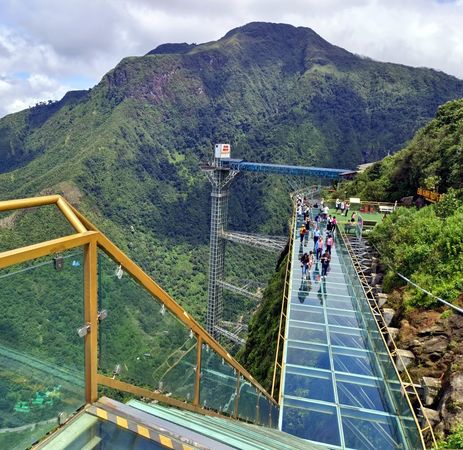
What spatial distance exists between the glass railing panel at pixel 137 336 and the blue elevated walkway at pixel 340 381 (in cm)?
438

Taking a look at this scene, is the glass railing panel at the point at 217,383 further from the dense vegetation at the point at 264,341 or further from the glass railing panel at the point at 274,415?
the dense vegetation at the point at 264,341

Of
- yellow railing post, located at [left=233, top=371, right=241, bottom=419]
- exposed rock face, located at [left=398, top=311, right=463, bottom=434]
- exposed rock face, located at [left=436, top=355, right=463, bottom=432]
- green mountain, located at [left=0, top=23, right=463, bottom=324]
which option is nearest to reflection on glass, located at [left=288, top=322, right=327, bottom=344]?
exposed rock face, located at [left=398, top=311, right=463, bottom=434]

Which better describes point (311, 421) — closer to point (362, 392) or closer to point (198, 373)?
point (362, 392)

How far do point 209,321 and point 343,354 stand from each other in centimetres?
2821

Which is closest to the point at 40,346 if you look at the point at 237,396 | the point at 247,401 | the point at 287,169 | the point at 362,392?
the point at 237,396

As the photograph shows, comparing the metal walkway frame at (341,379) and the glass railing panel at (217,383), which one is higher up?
the glass railing panel at (217,383)

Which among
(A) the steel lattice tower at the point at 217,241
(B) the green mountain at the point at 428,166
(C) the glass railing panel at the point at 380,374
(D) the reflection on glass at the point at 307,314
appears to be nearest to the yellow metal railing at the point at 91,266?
(C) the glass railing panel at the point at 380,374

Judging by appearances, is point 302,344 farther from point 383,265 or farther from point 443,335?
point 383,265

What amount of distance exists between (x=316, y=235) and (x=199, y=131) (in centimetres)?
12649

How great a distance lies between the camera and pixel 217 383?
5121 mm

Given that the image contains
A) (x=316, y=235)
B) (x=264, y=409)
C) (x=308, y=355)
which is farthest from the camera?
(x=316, y=235)

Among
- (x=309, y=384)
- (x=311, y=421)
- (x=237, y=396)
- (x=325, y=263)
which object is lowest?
(x=311, y=421)

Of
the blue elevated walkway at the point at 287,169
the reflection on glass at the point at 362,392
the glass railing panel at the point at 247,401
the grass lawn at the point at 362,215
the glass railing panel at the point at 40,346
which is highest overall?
the blue elevated walkway at the point at 287,169

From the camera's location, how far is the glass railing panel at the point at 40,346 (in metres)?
2.15
